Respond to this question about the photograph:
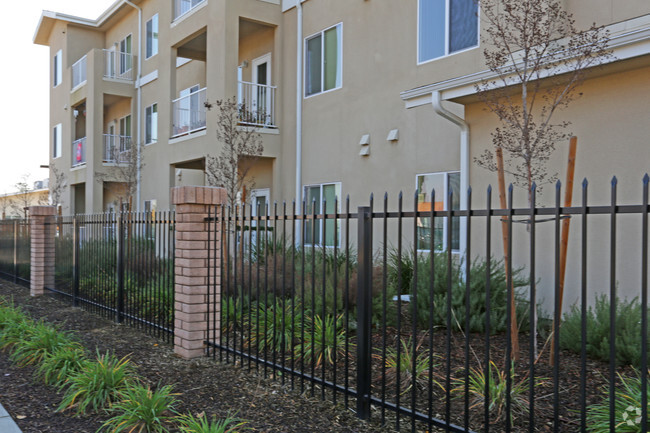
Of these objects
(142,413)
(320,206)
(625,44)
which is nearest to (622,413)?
(142,413)

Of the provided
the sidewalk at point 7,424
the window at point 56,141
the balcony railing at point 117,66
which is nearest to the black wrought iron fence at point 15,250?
the balcony railing at point 117,66

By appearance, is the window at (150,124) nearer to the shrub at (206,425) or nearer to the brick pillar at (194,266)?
the brick pillar at (194,266)

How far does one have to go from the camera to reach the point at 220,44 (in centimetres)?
1370

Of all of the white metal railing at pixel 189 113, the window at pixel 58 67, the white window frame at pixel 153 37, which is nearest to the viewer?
the white metal railing at pixel 189 113

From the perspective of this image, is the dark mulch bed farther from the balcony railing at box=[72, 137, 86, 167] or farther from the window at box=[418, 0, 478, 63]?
the balcony railing at box=[72, 137, 86, 167]

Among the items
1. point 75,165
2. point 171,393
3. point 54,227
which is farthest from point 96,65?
point 171,393

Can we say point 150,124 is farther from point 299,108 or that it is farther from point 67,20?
point 299,108

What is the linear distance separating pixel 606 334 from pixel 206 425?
418 cm

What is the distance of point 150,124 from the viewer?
20406mm

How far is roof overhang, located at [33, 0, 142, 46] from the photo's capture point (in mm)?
21656

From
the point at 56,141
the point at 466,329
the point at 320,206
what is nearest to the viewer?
the point at 466,329

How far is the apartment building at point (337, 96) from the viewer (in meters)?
7.35

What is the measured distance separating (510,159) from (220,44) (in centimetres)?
834

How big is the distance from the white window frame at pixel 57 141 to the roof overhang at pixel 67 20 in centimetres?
479
